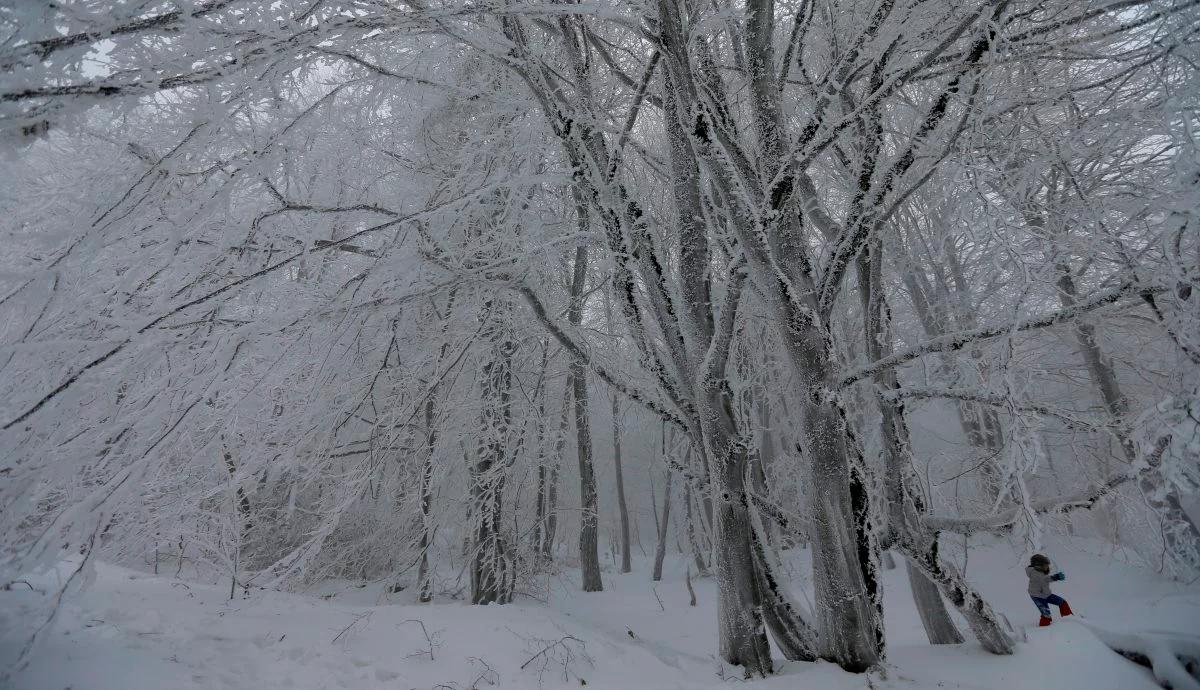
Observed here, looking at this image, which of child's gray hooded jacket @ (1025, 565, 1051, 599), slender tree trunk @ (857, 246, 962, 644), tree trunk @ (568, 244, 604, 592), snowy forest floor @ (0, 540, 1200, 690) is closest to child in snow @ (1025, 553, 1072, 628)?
child's gray hooded jacket @ (1025, 565, 1051, 599)

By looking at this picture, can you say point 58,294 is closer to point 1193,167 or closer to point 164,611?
point 164,611

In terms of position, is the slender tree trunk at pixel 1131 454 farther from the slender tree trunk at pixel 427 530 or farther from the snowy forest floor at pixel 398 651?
the slender tree trunk at pixel 427 530

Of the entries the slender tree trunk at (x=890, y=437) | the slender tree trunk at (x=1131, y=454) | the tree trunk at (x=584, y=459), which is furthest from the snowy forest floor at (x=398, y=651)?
the tree trunk at (x=584, y=459)

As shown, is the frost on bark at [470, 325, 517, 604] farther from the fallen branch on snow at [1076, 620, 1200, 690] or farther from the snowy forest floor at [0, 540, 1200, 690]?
the fallen branch on snow at [1076, 620, 1200, 690]

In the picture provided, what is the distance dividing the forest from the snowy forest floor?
4 centimetres

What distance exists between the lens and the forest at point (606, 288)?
2.48 m

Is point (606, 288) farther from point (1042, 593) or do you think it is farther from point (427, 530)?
point (1042, 593)

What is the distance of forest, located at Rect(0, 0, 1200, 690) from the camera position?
248cm

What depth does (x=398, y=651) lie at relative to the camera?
432 cm

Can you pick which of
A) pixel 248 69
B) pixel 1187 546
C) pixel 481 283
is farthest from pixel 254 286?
pixel 1187 546

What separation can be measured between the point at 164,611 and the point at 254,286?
117 inches

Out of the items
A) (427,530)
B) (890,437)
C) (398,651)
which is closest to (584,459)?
(427,530)

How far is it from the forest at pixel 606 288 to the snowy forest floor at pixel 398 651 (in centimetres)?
4

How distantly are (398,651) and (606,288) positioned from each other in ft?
13.0
